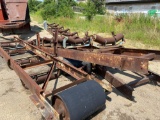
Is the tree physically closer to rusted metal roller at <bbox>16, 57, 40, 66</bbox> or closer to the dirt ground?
rusted metal roller at <bbox>16, 57, 40, 66</bbox>

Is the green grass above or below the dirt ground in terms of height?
above

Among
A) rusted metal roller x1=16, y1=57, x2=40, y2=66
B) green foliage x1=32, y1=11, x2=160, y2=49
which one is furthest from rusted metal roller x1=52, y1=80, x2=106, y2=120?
green foliage x1=32, y1=11, x2=160, y2=49

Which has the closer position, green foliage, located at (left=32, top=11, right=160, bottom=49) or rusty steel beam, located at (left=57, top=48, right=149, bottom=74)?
rusty steel beam, located at (left=57, top=48, right=149, bottom=74)

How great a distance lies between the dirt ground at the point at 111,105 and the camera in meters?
2.63

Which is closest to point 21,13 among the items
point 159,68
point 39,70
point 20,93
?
point 39,70

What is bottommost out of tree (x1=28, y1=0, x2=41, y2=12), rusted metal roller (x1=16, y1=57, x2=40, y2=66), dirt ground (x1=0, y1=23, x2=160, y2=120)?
dirt ground (x1=0, y1=23, x2=160, y2=120)

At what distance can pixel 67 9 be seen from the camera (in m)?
15.9

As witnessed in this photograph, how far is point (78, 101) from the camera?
6.93 feet

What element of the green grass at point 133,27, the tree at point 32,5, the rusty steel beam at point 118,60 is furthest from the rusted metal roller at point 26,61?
the tree at point 32,5

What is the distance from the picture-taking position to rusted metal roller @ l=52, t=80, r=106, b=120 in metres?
2.06

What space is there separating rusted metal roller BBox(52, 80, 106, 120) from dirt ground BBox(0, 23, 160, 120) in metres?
0.44

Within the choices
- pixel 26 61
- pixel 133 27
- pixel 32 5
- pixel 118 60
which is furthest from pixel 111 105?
pixel 32 5

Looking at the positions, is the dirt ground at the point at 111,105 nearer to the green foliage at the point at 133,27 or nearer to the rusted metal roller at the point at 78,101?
the rusted metal roller at the point at 78,101

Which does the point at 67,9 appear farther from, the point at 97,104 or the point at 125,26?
the point at 97,104
